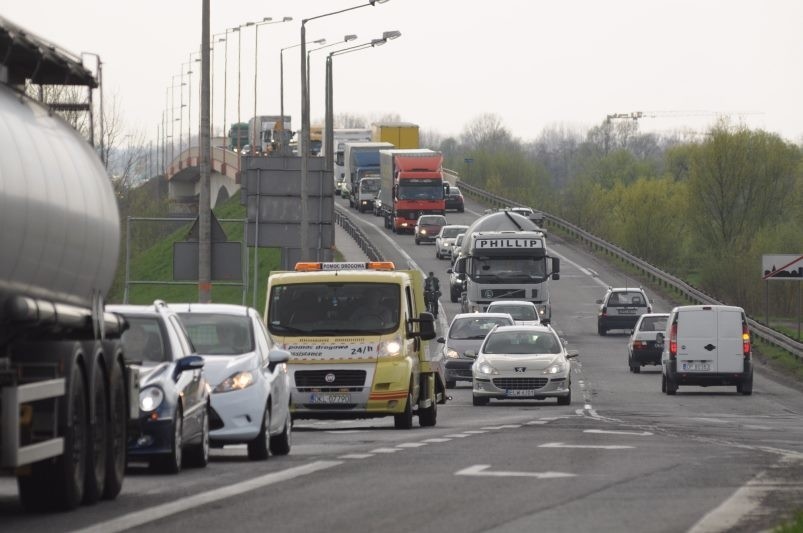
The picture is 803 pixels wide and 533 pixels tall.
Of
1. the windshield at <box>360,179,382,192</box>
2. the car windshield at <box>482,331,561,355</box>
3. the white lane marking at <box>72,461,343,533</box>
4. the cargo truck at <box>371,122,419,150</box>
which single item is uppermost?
the cargo truck at <box>371,122,419,150</box>

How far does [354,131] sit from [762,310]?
42.9m

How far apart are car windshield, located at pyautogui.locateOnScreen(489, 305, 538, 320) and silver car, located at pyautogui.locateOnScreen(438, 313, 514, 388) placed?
8.32m

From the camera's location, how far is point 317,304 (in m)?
25.8

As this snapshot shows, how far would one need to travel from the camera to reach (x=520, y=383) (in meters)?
35.1

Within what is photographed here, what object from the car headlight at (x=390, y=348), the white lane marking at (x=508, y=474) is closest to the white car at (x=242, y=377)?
the white lane marking at (x=508, y=474)

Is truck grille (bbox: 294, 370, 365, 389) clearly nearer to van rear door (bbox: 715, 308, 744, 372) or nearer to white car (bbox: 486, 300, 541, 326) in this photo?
van rear door (bbox: 715, 308, 744, 372)

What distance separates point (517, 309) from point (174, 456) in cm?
3745

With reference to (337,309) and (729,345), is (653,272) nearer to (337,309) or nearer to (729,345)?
(729,345)

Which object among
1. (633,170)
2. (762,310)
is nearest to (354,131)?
(762,310)

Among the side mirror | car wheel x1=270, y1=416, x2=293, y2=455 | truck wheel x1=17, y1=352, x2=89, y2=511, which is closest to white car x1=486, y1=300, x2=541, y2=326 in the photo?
car wheel x1=270, y1=416, x2=293, y2=455

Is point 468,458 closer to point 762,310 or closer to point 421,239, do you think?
point 762,310

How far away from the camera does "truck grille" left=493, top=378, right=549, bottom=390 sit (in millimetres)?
35000

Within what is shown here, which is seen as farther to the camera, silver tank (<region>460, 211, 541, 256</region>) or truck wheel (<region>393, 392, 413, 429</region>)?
silver tank (<region>460, 211, 541, 256</region>)

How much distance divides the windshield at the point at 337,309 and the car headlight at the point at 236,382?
21.2 feet
